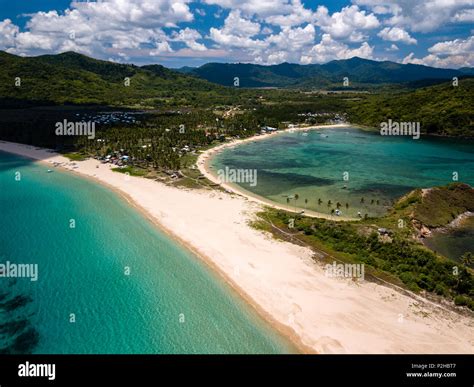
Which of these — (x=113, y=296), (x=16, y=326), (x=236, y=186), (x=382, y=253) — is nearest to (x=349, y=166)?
(x=236, y=186)

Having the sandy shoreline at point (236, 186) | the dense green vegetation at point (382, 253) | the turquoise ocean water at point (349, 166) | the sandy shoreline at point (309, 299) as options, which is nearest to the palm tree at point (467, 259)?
the dense green vegetation at point (382, 253)

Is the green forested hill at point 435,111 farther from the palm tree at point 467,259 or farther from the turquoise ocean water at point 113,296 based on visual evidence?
the turquoise ocean water at point 113,296

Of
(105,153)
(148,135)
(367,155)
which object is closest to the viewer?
(105,153)

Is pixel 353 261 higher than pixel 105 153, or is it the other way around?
pixel 105 153
